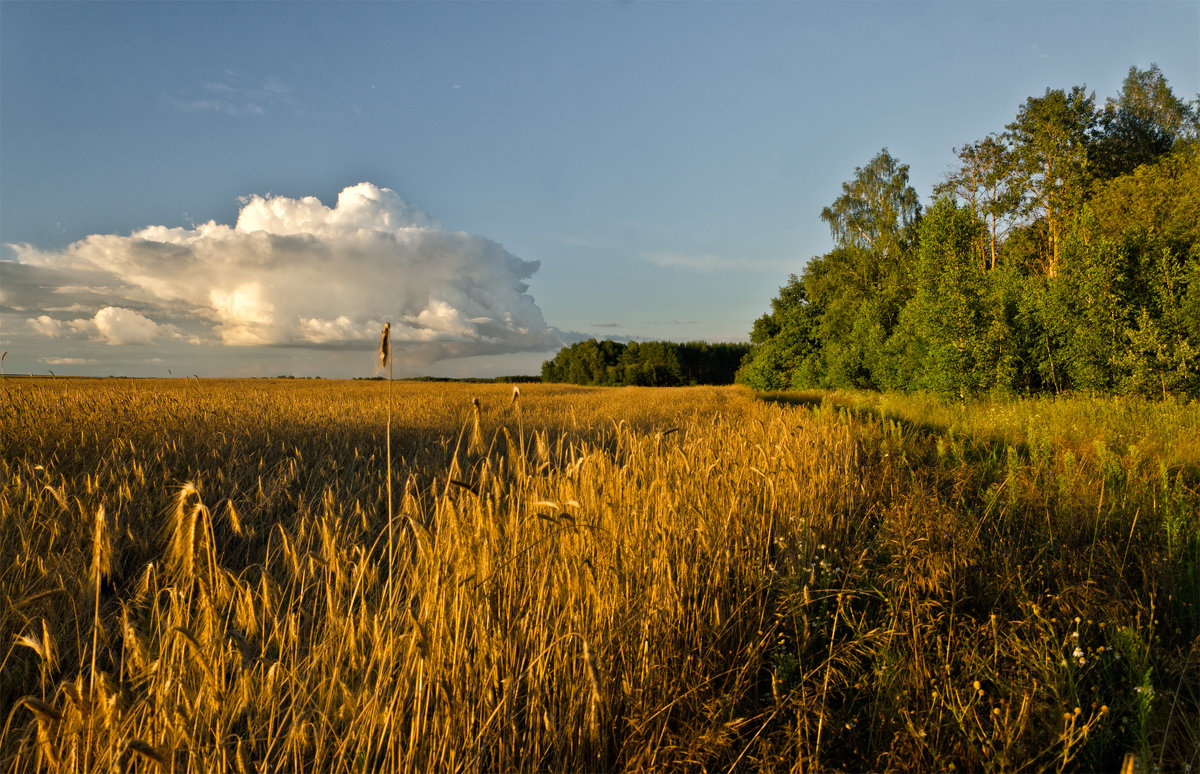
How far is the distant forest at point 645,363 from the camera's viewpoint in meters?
61.3

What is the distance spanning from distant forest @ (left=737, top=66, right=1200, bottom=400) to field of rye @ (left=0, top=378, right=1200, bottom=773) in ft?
43.9

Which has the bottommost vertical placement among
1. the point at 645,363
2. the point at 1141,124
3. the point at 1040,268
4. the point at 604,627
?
the point at 604,627

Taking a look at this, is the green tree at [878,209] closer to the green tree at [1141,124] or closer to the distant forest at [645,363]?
the green tree at [1141,124]

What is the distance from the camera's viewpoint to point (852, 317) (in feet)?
115

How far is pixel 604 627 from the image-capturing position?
233cm

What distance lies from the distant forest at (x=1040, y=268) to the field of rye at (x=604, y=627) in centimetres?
1338

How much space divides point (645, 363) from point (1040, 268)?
126 ft

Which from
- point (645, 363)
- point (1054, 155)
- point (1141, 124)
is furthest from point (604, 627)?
point (645, 363)

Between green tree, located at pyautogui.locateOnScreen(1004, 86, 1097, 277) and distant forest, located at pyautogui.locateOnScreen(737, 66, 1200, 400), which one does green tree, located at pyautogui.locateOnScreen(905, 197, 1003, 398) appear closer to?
distant forest, located at pyautogui.locateOnScreen(737, 66, 1200, 400)

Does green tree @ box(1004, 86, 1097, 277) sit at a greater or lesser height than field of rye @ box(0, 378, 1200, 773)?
greater

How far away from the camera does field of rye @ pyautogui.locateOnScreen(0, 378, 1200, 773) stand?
175cm

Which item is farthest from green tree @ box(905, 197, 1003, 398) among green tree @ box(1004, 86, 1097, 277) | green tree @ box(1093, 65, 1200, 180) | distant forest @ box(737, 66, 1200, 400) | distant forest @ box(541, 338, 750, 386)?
distant forest @ box(541, 338, 750, 386)

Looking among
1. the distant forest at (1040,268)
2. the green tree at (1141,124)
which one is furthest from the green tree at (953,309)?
the green tree at (1141,124)

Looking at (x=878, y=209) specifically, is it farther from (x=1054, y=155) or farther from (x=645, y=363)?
(x=645, y=363)
